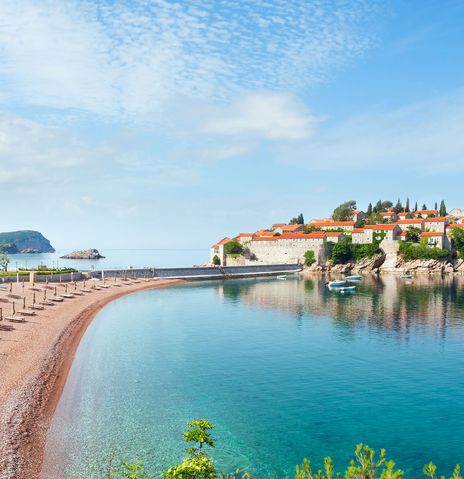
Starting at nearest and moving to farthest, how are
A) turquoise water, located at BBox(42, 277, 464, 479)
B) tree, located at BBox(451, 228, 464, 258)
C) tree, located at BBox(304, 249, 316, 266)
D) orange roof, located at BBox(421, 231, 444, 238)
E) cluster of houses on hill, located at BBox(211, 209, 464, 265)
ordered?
turquoise water, located at BBox(42, 277, 464, 479)
orange roof, located at BBox(421, 231, 444, 238)
tree, located at BBox(451, 228, 464, 258)
cluster of houses on hill, located at BBox(211, 209, 464, 265)
tree, located at BBox(304, 249, 316, 266)

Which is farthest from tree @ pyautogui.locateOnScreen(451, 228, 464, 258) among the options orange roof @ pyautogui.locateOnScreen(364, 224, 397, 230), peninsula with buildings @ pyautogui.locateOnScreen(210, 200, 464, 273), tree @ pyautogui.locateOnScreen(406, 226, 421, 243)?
orange roof @ pyautogui.locateOnScreen(364, 224, 397, 230)

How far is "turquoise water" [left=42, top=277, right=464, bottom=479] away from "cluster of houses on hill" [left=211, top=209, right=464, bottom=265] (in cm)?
7562

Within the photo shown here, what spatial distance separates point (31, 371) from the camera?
28.8m

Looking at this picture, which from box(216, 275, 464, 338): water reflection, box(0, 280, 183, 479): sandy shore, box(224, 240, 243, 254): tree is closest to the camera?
box(0, 280, 183, 479): sandy shore

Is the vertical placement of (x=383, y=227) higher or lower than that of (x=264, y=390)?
higher

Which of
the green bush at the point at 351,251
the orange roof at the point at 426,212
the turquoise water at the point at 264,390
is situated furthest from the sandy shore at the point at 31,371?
the orange roof at the point at 426,212

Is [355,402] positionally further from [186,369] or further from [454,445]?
[186,369]

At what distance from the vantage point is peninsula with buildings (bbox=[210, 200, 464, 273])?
405 ft

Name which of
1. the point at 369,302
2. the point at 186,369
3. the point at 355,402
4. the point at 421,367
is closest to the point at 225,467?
the point at 355,402

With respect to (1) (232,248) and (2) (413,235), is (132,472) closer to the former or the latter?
(1) (232,248)

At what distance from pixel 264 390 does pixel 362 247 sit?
107132mm

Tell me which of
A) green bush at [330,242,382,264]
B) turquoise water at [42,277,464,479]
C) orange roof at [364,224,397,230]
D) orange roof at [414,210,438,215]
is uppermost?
orange roof at [414,210,438,215]

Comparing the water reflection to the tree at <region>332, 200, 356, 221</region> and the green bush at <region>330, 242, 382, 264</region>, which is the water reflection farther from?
the tree at <region>332, 200, 356, 221</region>

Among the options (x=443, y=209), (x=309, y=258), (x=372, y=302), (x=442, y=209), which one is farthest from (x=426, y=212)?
(x=372, y=302)
